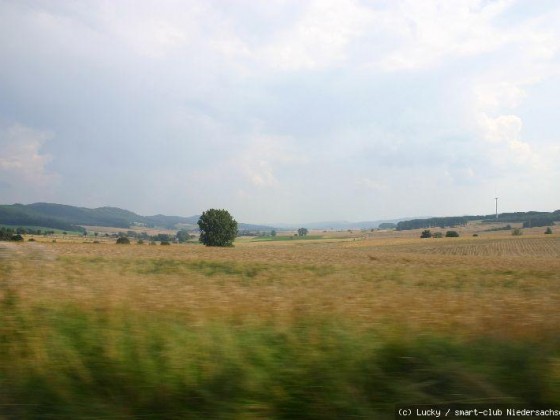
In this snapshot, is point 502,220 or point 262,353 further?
point 502,220

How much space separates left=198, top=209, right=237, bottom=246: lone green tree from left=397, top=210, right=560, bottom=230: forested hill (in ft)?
270

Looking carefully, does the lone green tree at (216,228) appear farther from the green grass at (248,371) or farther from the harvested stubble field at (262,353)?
the green grass at (248,371)

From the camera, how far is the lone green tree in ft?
257

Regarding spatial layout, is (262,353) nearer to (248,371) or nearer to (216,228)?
(248,371)

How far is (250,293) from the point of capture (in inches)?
298

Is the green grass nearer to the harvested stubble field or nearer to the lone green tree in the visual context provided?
the harvested stubble field

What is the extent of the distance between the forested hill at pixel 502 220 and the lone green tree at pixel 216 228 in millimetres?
82176

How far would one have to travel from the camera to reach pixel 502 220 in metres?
139

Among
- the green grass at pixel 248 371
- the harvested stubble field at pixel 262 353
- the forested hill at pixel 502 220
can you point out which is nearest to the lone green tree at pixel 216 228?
the harvested stubble field at pixel 262 353

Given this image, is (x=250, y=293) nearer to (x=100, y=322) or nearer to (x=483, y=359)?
(x=100, y=322)

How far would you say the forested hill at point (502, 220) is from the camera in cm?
12025

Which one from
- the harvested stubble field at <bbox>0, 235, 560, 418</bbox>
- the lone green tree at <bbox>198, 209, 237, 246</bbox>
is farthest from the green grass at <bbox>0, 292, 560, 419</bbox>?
the lone green tree at <bbox>198, 209, 237, 246</bbox>

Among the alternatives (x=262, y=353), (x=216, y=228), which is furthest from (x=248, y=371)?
(x=216, y=228)

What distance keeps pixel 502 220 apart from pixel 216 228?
102m
